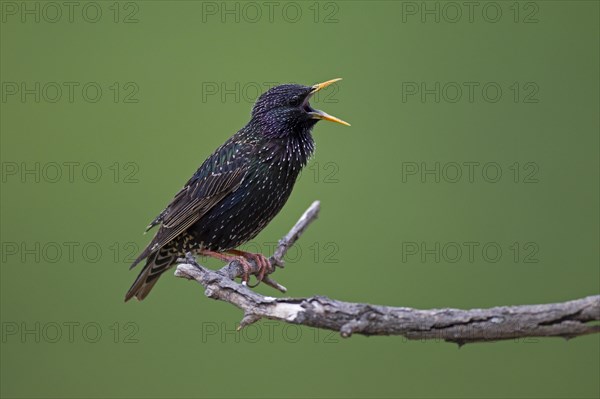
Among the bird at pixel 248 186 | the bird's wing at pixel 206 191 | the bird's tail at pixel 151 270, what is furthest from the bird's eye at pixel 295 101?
the bird's tail at pixel 151 270

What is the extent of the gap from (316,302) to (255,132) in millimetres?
→ 2090

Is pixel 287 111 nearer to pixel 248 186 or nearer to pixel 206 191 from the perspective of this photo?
pixel 248 186

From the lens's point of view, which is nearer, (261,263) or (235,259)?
(235,259)

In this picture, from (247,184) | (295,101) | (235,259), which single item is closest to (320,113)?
(295,101)

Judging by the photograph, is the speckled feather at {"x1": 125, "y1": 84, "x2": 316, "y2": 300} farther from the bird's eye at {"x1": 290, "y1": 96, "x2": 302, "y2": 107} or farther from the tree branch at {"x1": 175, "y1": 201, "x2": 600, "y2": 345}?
the tree branch at {"x1": 175, "y1": 201, "x2": 600, "y2": 345}

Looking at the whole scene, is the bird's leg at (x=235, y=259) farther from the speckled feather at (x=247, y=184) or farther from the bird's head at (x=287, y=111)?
the bird's head at (x=287, y=111)

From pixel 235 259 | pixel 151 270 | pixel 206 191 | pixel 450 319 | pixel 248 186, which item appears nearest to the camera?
pixel 450 319

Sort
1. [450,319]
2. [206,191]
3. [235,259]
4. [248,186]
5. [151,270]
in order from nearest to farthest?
[450,319]
[235,259]
[248,186]
[206,191]
[151,270]

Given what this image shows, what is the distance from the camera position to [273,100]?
14.7 feet

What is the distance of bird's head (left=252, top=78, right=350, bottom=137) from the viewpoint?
4.43m

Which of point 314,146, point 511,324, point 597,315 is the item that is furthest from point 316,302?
point 314,146

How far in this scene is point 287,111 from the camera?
14.6ft

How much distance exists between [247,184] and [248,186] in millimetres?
13

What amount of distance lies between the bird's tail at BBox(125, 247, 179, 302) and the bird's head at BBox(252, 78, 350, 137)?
3.25ft
